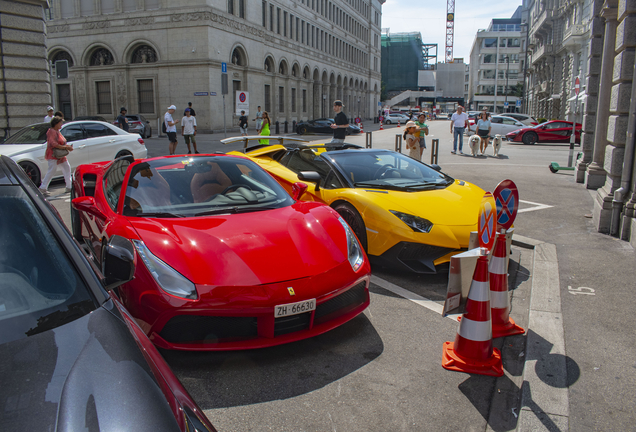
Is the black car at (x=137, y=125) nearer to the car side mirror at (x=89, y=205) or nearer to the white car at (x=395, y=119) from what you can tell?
the car side mirror at (x=89, y=205)

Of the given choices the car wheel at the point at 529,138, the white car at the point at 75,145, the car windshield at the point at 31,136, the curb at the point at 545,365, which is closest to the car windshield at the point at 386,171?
the curb at the point at 545,365

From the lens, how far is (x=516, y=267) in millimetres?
5621

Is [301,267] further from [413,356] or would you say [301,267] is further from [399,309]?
[399,309]

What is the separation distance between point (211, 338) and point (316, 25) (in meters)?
60.0

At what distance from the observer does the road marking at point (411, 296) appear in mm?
4449

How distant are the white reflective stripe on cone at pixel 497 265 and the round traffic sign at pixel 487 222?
0.19 metres

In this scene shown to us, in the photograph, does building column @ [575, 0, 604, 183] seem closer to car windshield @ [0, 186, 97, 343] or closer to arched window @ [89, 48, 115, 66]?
car windshield @ [0, 186, 97, 343]

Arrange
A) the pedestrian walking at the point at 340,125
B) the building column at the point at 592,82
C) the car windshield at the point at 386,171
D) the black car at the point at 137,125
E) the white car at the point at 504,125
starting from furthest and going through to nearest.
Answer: the white car at the point at 504,125 < the black car at the point at 137,125 < the pedestrian walking at the point at 340,125 < the building column at the point at 592,82 < the car windshield at the point at 386,171

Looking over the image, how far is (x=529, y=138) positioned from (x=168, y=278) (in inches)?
1083

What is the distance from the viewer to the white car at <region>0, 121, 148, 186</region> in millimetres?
11211

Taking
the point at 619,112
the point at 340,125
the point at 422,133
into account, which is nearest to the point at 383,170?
the point at 619,112

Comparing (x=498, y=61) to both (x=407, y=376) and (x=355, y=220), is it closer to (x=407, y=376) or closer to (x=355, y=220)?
(x=355, y=220)

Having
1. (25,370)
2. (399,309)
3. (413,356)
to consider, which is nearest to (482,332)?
(413,356)

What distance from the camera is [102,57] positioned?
3778 cm
